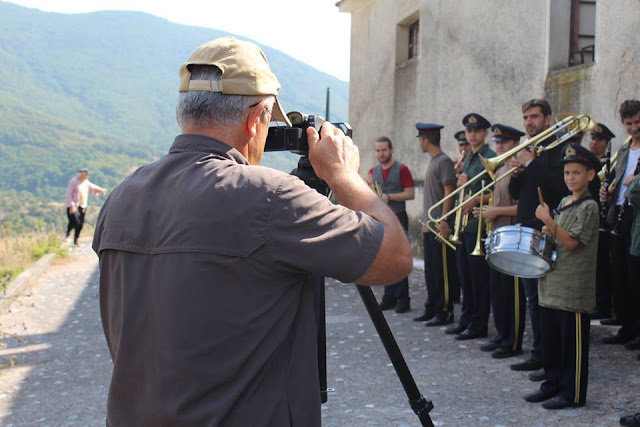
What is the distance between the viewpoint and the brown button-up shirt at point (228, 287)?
1734mm

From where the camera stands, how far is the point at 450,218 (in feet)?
24.8

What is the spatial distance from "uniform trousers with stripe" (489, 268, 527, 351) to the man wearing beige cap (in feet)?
15.1

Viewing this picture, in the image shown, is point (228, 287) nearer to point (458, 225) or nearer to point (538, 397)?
point (538, 397)

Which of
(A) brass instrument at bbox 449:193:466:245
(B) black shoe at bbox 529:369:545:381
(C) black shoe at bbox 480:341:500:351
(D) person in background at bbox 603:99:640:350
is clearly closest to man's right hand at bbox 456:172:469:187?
(A) brass instrument at bbox 449:193:466:245

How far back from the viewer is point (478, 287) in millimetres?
6848

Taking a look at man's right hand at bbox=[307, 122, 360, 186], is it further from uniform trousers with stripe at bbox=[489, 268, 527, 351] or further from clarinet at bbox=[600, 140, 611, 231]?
clarinet at bbox=[600, 140, 611, 231]

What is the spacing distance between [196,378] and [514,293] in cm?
486

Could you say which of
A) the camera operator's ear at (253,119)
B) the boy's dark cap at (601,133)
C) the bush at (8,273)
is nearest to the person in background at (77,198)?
the bush at (8,273)

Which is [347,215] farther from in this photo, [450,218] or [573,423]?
[450,218]

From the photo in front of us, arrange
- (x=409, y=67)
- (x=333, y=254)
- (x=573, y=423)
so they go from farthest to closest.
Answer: (x=409, y=67)
(x=573, y=423)
(x=333, y=254)

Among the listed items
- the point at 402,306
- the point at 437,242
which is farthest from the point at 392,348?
the point at 402,306

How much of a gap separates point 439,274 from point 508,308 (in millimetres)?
1519

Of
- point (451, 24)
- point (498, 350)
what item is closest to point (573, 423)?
point (498, 350)

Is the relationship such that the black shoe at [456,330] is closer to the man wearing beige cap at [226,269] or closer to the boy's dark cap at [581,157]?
the boy's dark cap at [581,157]
